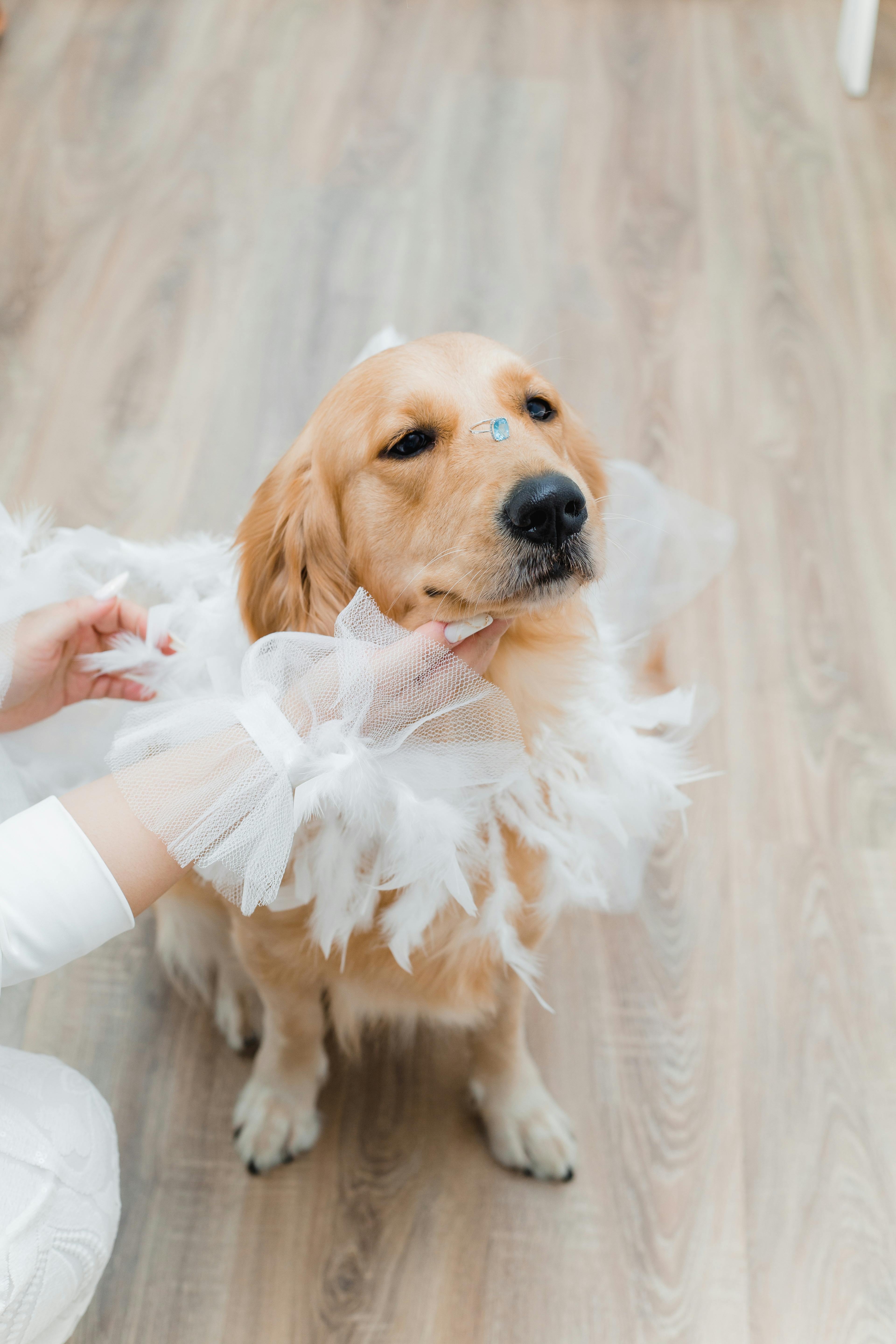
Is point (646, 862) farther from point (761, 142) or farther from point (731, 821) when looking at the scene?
point (761, 142)

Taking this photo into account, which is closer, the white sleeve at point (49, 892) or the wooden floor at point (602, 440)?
the white sleeve at point (49, 892)

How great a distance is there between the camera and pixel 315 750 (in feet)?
2.87

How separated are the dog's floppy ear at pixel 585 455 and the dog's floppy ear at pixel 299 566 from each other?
27 cm

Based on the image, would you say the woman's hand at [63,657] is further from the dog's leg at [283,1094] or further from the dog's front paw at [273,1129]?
the dog's front paw at [273,1129]

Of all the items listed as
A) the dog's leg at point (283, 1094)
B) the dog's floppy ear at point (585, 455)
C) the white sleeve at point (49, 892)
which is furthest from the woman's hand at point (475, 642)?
the dog's leg at point (283, 1094)

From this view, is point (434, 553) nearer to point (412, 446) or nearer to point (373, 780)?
point (412, 446)

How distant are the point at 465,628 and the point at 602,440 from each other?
43.7 inches

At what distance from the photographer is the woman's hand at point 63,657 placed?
1067 millimetres

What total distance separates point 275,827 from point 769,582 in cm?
119

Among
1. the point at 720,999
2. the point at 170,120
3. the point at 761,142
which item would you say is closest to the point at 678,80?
the point at 761,142

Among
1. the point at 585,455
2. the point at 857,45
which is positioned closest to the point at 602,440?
the point at 585,455

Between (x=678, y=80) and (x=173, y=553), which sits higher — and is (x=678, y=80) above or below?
above

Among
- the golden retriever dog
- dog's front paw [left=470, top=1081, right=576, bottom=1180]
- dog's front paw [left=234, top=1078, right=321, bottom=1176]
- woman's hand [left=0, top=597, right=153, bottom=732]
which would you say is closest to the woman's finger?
woman's hand [left=0, top=597, right=153, bottom=732]

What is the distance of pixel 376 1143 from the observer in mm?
1300
